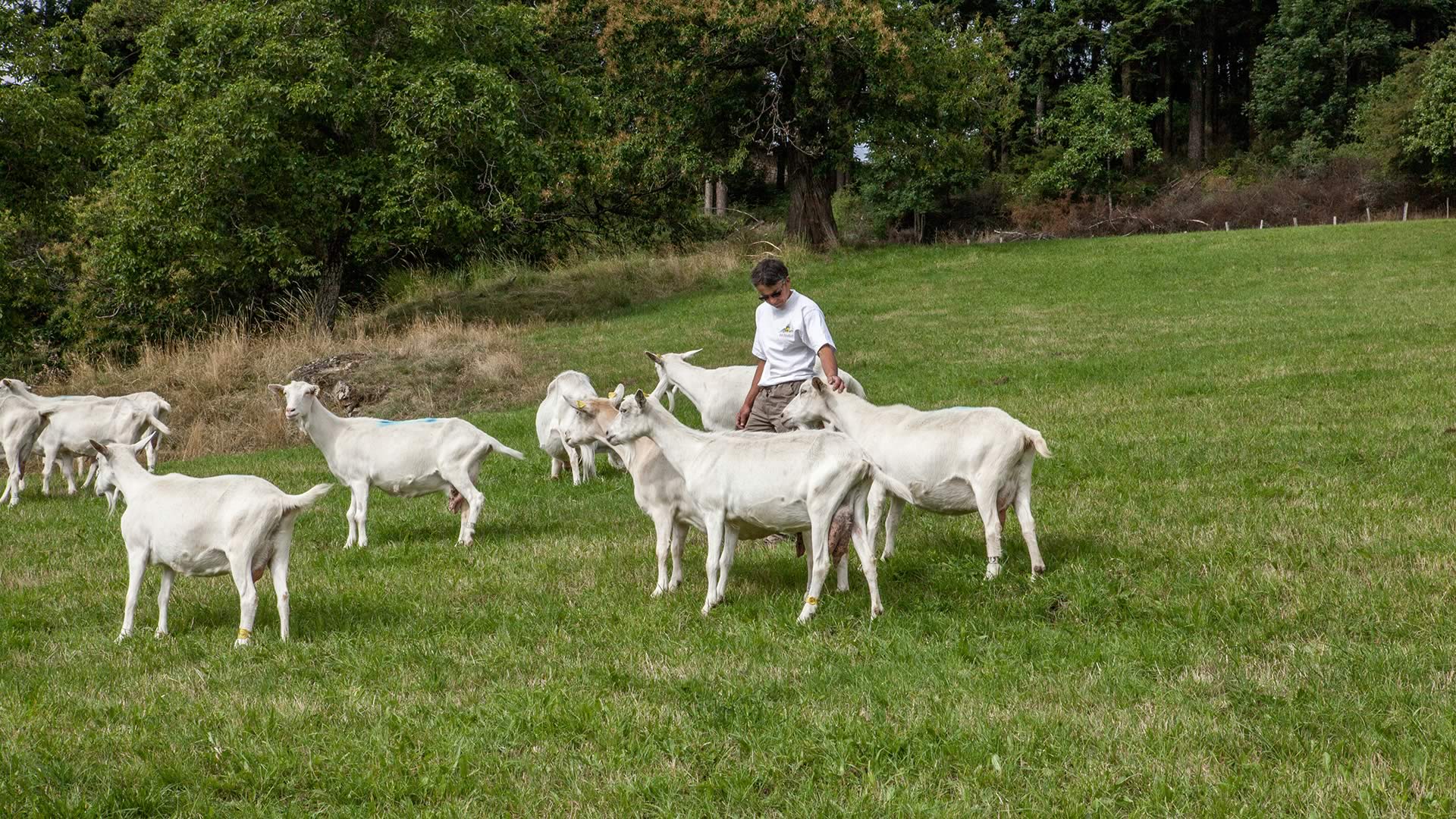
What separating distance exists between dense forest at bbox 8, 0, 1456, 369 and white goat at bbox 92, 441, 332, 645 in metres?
20.8

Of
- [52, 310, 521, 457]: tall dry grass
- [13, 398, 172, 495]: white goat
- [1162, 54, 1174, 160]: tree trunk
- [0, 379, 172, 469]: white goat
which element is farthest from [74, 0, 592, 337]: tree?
[1162, 54, 1174, 160]: tree trunk

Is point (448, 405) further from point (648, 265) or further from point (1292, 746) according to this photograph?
point (1292, 746)

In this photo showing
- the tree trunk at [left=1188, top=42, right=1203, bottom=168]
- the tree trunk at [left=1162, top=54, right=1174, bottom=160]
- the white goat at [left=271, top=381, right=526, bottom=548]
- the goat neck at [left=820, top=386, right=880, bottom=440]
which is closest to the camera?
the goat neck at [left=820, top=386, right=880, bottom=440]

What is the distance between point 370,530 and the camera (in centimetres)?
1201

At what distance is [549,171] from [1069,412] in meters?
18.5

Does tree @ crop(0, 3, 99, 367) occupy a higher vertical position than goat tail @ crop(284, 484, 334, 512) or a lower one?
higher

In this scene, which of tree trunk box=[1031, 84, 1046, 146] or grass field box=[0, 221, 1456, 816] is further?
tree trunk box=[1031, 84, 1046, 146]

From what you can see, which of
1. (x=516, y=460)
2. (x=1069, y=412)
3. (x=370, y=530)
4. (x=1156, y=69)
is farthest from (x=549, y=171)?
(x=1156, y=69)

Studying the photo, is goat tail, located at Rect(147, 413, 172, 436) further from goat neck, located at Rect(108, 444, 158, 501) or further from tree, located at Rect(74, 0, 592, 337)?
tree, located at Rect(74, 0, 592, 337)

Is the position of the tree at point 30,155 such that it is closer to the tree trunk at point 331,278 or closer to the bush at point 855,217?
the tree trunk at point 331,278

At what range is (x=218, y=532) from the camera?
7.75m

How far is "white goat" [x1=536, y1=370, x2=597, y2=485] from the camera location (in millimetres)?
14070

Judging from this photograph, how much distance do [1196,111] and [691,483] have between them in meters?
62.8

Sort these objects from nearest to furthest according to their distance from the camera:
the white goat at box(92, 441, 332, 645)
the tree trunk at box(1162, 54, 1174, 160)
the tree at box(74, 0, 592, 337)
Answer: the white goat at box(92, 441, 332, 645) → the tree at box(74, 0, 592, 337) → the tree trunk at box(1162, 54, 1174, 160)
